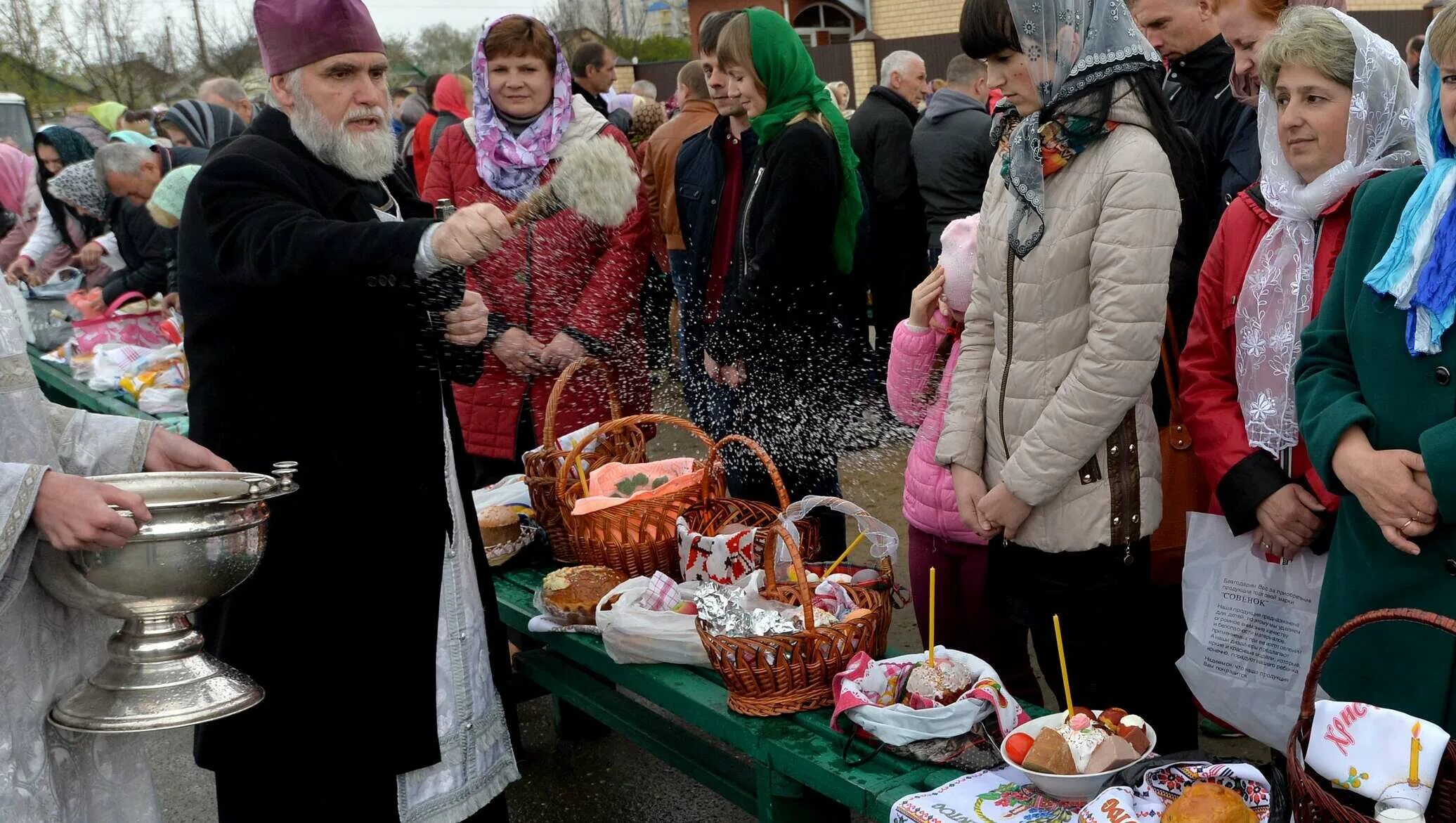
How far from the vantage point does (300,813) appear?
2654mm

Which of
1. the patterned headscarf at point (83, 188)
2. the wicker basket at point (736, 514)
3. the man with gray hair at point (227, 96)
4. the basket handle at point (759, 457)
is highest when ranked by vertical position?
the man with gray hair at point (227, 96)

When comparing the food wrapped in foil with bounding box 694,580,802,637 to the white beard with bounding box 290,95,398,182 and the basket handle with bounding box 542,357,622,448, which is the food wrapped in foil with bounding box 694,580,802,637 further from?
the white beard with bounding box 290,95,398,182

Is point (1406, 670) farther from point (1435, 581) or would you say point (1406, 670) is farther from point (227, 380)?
point (227, 380)

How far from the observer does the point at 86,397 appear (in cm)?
686

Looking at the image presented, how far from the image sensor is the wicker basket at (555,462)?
11.5ft

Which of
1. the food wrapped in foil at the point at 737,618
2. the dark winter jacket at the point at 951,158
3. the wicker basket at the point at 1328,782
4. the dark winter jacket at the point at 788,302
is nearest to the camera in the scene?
the wicker basket at the point at 1328,782

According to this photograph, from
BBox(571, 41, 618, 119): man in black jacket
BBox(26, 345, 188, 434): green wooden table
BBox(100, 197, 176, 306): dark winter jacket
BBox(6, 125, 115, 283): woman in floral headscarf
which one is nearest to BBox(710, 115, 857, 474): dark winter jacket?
BBox(26, 345, 188, 434): green wooden table

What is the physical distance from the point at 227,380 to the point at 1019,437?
5.29 ft

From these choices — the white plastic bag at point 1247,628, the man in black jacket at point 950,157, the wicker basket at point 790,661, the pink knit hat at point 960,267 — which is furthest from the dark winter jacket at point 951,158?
the wicker basket at point 790,661

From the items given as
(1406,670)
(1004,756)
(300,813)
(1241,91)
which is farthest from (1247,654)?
(300,813)

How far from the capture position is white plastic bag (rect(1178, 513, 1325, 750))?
7.98ft

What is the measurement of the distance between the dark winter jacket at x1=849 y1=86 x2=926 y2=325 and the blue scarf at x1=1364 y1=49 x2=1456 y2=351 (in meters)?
4.04

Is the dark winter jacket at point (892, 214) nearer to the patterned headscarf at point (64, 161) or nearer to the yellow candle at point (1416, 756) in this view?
the yellow candle at point (1416, 756)

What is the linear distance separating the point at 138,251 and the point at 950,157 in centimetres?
511
